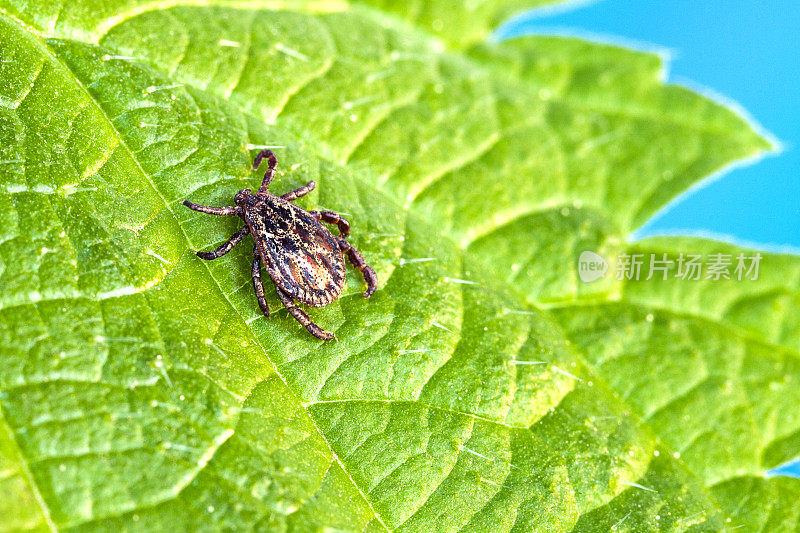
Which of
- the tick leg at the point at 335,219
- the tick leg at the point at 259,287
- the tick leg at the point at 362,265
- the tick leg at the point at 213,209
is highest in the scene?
the tick leg at the point at 335,219

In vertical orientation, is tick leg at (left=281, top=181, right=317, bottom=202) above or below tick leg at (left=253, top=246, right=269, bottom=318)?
above

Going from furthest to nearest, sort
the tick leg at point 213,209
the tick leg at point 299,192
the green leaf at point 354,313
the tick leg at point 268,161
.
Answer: the tick leg at point 299,192 → the tick leg at point 268,161 → the tick leg at point 213,209 → the green leaf at point 354,313

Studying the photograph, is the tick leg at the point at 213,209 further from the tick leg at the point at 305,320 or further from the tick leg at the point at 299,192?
the tick leg at the point at 305,320

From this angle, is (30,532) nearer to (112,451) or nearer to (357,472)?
(112,451)

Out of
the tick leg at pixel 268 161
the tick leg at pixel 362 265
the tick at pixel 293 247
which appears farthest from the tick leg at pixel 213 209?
the tick leg at pixel 362 265

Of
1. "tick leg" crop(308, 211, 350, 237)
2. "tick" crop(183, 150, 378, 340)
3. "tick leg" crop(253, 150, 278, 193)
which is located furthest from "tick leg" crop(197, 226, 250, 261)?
"tick leg" crop(308, 211, 350, 237)

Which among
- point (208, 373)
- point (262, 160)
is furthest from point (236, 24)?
point (208, 373)

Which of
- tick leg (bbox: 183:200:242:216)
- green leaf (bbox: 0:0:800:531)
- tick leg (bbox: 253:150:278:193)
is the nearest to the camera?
green leaf (bbox: 0:0:800:531)

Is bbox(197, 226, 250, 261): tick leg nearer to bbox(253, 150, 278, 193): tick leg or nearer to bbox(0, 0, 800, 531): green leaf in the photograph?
bbox(0, 0, 800, 531): green leaf
